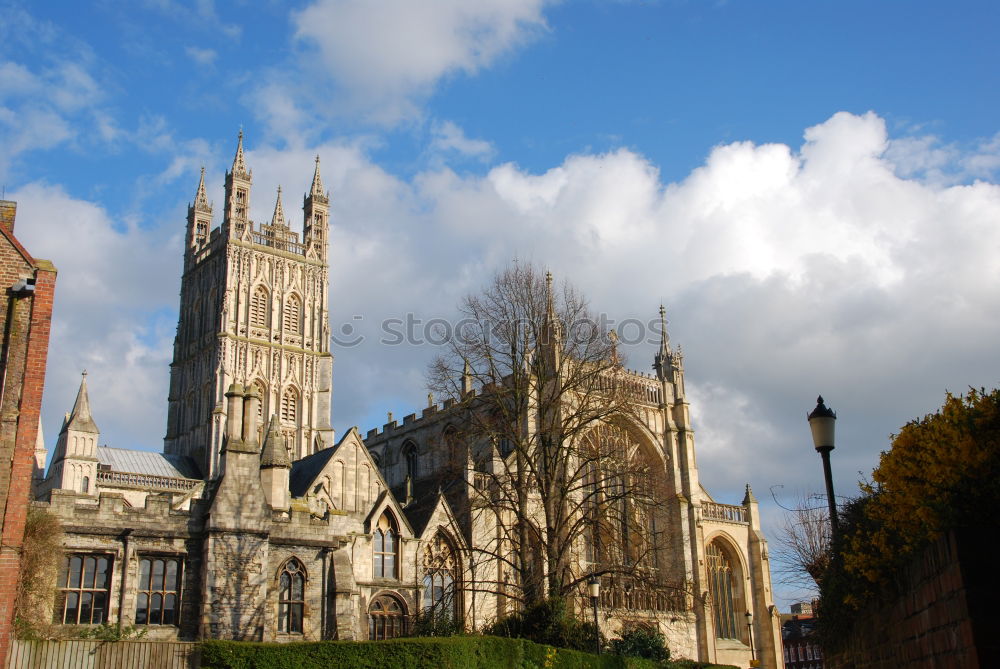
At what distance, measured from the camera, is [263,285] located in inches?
2881

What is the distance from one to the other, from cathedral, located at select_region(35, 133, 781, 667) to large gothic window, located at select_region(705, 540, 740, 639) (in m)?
0.11

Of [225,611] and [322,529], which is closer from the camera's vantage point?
[225,611]

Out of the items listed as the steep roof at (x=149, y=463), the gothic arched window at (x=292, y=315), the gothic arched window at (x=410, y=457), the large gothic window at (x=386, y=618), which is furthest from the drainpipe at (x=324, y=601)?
the gothic arched window at (x=292, y=315)

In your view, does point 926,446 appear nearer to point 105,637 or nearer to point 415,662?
point 415,662

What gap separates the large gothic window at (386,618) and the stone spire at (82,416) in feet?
90.4

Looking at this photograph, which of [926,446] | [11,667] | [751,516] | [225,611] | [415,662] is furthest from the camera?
[751,516]

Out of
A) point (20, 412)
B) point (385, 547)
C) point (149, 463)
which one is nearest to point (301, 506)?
point (385, 547)

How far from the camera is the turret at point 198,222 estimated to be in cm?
7938

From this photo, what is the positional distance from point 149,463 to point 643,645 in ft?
133

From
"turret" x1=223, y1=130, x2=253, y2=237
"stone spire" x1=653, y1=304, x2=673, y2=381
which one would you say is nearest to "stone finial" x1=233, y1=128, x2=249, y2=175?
"turret" x1=223, y1=130, x2=253, y2=237

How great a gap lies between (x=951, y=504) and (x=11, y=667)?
16272 mm

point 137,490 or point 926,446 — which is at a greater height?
point 137,490

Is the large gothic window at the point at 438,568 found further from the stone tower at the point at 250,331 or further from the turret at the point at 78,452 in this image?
the stone tower at the point at 250,331

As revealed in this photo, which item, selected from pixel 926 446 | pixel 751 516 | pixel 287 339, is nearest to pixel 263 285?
pixel 287 339
